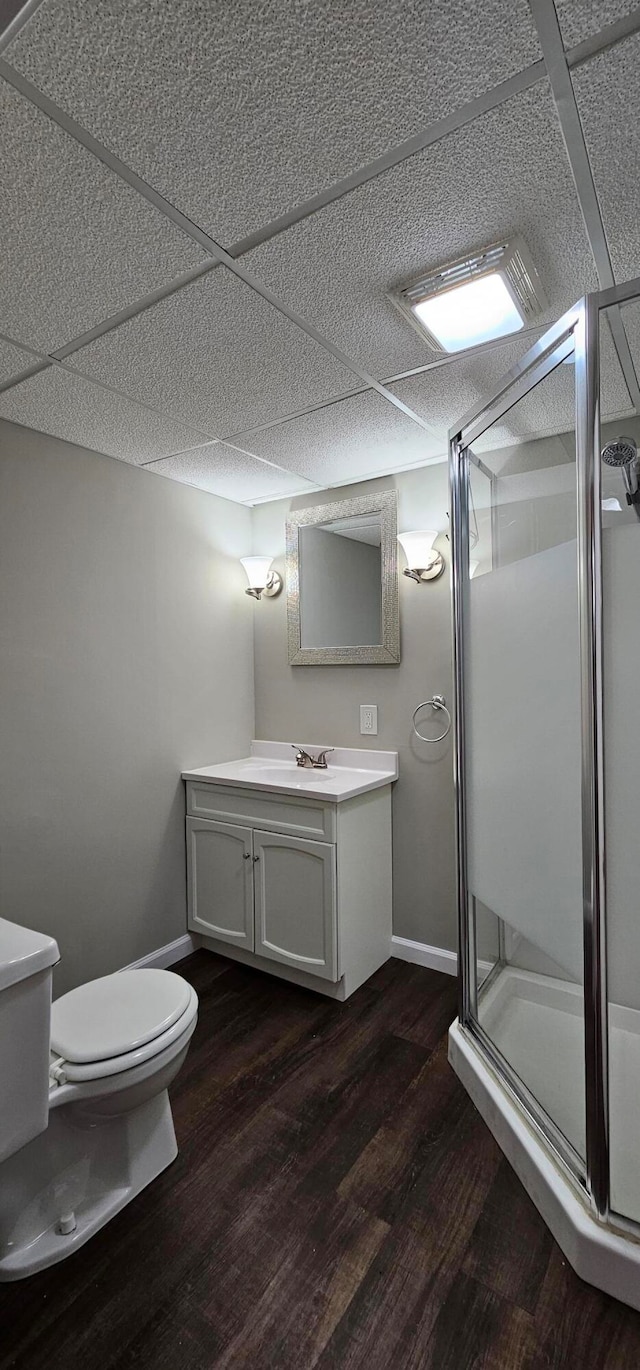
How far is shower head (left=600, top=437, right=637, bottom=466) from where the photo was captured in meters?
1.54

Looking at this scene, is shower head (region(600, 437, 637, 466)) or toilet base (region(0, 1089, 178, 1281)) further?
shower head (region(600, 437, 637, 466))

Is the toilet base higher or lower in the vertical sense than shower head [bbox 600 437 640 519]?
lower

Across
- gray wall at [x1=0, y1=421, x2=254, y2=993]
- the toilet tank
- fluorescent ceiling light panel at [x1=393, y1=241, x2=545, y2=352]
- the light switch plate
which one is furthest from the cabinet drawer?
fluorescent ceiling light panel at [x1=393, y1=241, x2=545, y2=352]

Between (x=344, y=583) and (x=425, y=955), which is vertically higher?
(x=344, y=583)

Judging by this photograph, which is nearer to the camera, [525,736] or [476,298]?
[476,298]

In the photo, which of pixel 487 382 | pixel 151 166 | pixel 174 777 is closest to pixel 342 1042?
pixel 174 777

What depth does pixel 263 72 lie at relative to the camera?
32.8 inches

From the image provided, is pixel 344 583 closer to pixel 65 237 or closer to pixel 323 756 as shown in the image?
pixel 323 756

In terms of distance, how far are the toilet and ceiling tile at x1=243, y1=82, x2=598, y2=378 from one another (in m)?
1.51

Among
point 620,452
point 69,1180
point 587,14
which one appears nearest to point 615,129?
point 587,14

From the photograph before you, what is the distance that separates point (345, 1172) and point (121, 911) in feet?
4.11

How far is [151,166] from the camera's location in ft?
3.25

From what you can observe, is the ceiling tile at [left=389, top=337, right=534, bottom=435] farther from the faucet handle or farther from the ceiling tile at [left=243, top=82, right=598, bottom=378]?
the faucet handle

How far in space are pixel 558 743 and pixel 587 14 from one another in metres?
1.21
